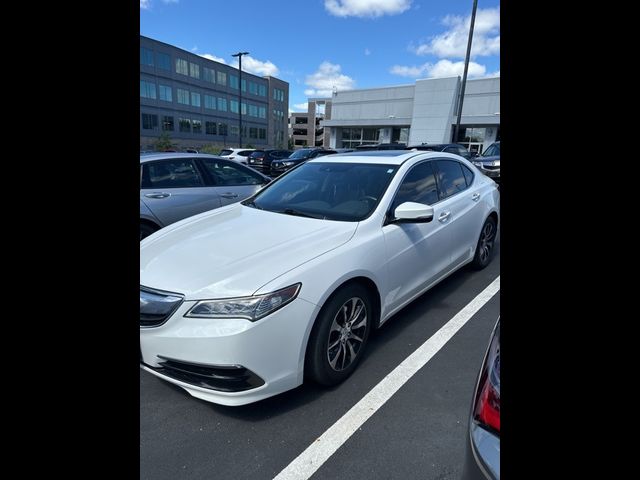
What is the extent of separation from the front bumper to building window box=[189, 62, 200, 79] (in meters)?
64.6

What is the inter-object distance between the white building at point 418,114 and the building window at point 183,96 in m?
22.6

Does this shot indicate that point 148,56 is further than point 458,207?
Yes

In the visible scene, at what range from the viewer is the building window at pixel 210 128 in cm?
6184

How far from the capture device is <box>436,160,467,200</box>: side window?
13.4 feet

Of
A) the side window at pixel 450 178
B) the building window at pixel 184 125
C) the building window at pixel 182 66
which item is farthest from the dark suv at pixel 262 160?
the building window at pixel 182 66

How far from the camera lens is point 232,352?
215cm

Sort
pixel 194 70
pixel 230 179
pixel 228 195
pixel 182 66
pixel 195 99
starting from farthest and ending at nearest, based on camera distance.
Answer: pixel 195 99
pixel 194 70
pixel 182 66
pixel 230 179
pixel 228 195

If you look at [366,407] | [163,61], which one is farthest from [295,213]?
[163,61]

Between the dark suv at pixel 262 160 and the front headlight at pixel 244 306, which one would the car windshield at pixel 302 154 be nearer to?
the dark suv at pixel 262 160

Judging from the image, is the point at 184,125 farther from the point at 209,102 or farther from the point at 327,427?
the point at 327,427

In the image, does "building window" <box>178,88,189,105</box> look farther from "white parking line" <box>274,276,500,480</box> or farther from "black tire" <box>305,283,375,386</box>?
"black tire" <box>305,283,375,386</box>

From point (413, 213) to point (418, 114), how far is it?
137 feet
